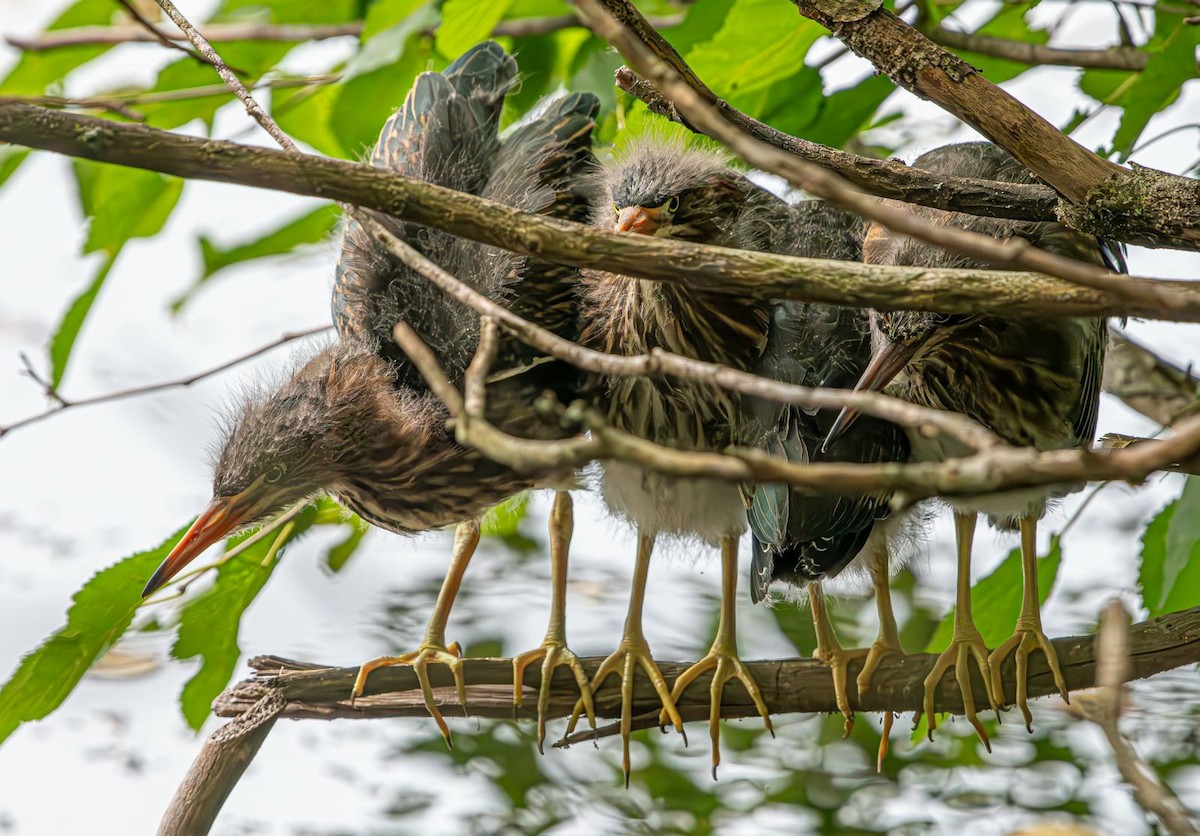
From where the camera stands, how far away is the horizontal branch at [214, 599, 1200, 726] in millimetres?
1784

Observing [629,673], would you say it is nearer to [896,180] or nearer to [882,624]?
[882,624]

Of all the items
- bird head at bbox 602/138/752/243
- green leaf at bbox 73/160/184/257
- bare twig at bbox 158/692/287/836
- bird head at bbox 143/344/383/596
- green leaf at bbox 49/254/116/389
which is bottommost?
bare twig at bbox 158/692/287/836

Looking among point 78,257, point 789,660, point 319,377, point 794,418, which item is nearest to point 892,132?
point 794,418

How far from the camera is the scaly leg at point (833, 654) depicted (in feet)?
5.99

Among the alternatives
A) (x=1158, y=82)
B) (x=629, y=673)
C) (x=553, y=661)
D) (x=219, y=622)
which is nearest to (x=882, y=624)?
(x=629, y=673)

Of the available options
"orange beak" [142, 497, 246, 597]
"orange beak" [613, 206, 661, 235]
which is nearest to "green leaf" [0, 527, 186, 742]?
"orange beak" [142, 497, 246, 597]

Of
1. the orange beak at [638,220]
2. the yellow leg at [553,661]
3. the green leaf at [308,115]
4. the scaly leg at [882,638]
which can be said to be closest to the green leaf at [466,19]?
the orange beak at [638,220]

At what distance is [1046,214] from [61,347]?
1389mm

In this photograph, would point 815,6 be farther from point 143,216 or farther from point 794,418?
point 143,216

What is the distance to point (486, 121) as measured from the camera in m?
2.06

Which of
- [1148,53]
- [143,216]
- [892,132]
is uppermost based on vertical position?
[892,132]

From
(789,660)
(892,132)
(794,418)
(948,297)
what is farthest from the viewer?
(892,132)

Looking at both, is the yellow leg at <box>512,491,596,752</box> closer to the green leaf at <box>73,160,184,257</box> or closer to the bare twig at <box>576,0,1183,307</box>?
the green leaf at <box>73,160,184,257</box>

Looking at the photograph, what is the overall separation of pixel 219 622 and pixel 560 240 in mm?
997
